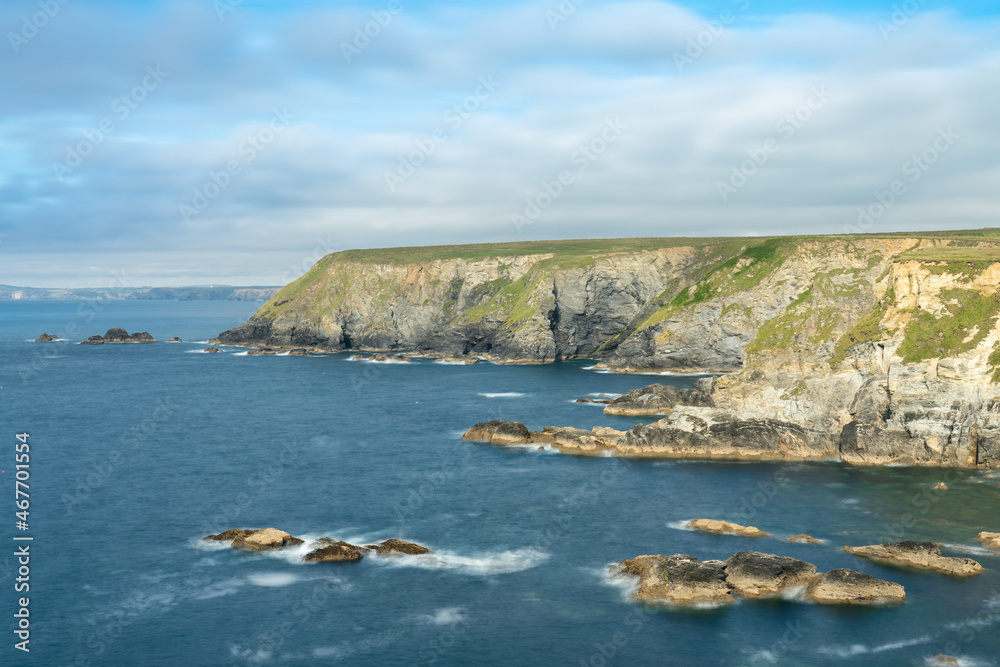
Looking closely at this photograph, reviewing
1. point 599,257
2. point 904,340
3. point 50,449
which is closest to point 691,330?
point 599,257

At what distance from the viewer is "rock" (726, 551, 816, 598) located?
170ft

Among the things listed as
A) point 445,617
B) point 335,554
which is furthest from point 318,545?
point 445,617

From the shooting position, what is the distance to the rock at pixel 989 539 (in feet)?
191

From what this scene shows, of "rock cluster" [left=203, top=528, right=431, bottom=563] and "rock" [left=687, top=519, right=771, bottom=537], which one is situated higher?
"rock cluster" [left=203, top=528, right=431, bottom=563]

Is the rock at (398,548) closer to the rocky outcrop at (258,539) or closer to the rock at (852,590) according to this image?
the rocky outcrop at (258,539)

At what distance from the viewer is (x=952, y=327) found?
289 feet

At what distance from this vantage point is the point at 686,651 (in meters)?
44.4

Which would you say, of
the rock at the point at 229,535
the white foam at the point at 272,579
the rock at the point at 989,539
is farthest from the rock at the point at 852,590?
the rock at the point at 229,535

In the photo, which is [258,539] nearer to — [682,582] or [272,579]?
[272,579]

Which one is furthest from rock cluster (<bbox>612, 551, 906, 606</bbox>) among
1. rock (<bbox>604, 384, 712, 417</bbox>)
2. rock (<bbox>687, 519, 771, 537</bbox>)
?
rock (<bbox>604, 384, 712, 417</bbox>)

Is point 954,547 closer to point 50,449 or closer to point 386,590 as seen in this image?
point 386,590

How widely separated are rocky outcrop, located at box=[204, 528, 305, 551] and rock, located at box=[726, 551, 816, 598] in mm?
33051

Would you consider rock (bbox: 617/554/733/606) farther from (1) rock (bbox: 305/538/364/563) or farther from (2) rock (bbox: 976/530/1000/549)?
(2) rock (bbox: 976/530/1000/549)

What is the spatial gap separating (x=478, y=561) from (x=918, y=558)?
1247 inches
